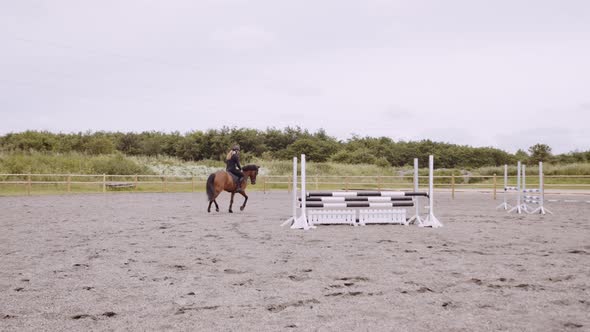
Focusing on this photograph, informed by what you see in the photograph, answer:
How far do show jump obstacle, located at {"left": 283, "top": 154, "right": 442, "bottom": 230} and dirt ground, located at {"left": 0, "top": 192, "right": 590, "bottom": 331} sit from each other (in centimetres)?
97

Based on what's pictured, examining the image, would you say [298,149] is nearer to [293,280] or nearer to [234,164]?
[234,164]

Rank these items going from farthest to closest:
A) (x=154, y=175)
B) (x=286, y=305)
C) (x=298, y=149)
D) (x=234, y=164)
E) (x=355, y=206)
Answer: (x=298, y=149), (x=154, y=175), (x=234, y=164), (x=355, y=206), (x=286, y=305)

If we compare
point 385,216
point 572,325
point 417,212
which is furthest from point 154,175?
point 572,325

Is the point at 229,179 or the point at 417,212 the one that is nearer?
the point at 417,212

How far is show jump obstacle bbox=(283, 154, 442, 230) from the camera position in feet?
35.2

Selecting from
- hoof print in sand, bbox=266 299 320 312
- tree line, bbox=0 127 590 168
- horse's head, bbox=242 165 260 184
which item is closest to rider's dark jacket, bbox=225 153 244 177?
horse's head, bbox=242 165 260 184

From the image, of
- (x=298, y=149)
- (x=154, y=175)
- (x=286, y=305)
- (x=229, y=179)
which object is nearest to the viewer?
(x=286, y=305)

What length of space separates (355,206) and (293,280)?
18.4 feet

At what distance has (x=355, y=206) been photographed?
35.4 ft

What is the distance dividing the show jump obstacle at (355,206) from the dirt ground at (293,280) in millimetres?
966

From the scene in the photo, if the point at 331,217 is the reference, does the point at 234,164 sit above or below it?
above

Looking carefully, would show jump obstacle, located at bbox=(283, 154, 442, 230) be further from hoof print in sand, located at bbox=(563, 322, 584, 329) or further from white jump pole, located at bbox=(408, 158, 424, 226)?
hoof print in sand, located at bbox=(563, 322, 584, 329)

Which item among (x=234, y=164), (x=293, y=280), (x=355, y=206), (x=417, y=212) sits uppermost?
(x=234, y=164)

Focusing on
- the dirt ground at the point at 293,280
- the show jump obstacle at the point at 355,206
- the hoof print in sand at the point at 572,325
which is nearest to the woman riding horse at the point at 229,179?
the show jump obstacle at the point at 355,206
